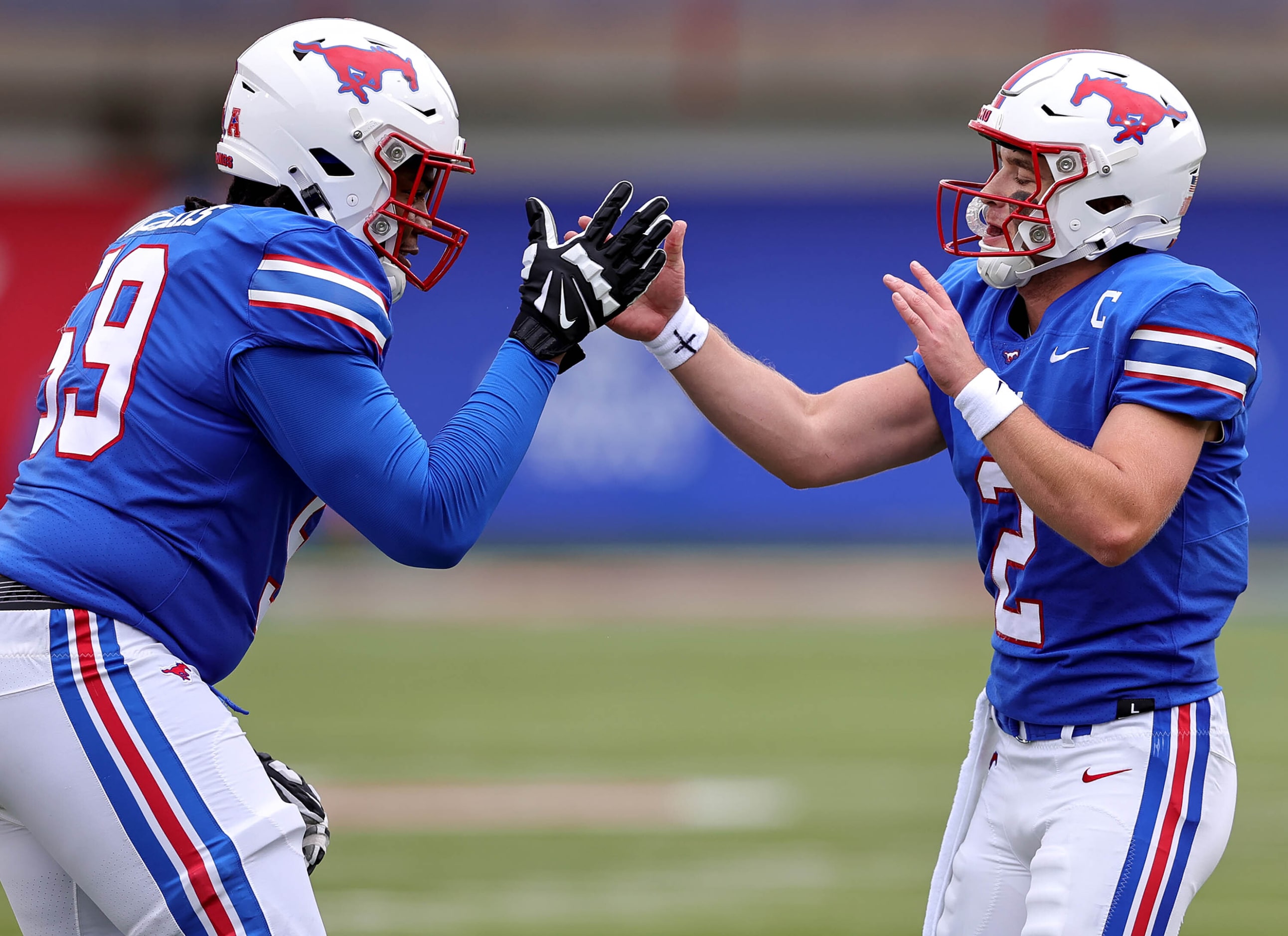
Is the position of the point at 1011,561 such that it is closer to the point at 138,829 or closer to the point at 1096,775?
the point at 1096,775

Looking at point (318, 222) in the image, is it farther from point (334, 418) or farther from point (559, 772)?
point (559, 772)

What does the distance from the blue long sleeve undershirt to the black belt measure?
371mm

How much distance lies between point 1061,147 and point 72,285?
13.4m

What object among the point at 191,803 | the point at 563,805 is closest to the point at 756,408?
the point at 191,803

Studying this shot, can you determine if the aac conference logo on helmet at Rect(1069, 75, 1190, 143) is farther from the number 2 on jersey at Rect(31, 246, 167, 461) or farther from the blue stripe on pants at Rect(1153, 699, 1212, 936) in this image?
the number 2 on jersey at Rect(31, 246, 167, 461)

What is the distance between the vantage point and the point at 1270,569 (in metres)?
13.8

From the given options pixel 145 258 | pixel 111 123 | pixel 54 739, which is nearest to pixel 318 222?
pixel 145 258

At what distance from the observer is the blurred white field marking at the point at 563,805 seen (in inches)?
244

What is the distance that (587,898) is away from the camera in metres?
5.27

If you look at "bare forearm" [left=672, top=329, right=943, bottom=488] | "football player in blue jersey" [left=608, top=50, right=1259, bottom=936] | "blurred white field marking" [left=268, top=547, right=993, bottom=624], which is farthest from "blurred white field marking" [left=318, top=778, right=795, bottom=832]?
"blurred white field marking" [left=268, top=547, right=993, bottom=624]

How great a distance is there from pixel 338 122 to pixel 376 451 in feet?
2.06

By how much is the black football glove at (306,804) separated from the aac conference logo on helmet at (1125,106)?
1.79m

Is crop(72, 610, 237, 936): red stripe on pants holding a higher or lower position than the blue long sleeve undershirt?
lower

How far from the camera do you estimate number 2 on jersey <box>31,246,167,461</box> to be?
2324 millimetres
